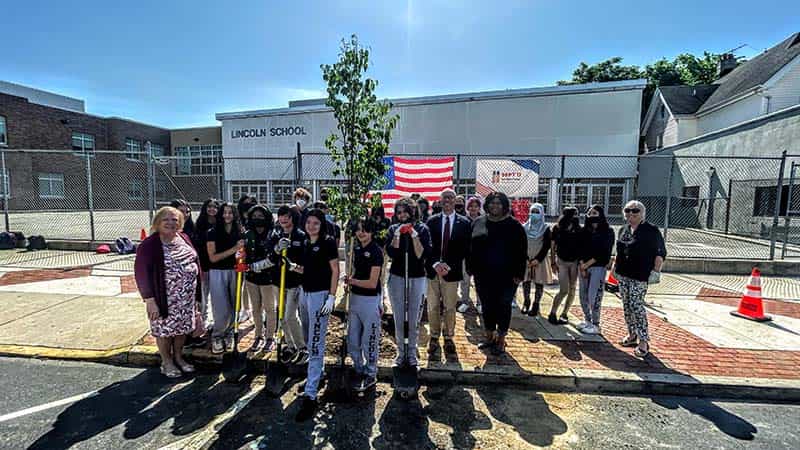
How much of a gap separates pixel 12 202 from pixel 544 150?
3355 centimetres

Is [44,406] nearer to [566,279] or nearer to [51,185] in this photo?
[566,279]

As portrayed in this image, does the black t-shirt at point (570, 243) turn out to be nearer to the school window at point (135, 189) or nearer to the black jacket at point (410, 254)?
the black jacket at point (410, 254)

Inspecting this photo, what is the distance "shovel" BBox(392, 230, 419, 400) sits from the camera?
3.61 m

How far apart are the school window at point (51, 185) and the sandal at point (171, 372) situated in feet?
101

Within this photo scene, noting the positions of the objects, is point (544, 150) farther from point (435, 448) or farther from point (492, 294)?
point (435, 448)

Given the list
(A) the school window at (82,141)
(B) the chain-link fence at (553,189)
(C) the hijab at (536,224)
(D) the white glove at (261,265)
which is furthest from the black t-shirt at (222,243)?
(A) the school window at (82,141)

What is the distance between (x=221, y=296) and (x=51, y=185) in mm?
31754

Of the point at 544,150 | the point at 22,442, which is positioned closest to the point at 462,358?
the point at 22,442

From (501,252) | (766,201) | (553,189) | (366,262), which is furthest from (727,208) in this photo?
(366,262)

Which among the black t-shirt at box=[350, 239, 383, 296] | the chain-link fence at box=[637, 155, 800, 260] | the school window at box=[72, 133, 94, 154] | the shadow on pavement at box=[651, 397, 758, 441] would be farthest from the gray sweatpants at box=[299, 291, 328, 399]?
the school window at box=[72, 133, 94, 154]

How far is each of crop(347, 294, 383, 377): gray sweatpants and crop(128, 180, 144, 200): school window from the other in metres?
33.5

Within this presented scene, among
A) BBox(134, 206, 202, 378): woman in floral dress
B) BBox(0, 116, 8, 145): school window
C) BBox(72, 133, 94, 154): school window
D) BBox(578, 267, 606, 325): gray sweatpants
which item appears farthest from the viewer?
BBox(72, 133, 94, 154): school window

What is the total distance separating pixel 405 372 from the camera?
12.3ft

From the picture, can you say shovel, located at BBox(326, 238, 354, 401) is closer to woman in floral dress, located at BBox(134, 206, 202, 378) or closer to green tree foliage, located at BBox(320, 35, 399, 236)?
green tree foliage, located at BBox(320, 35, 399, 236)
